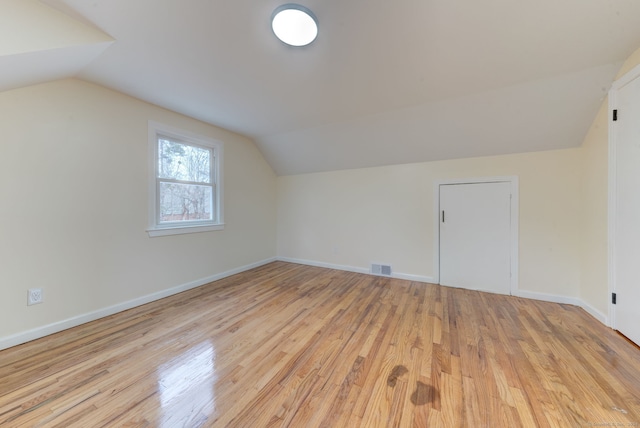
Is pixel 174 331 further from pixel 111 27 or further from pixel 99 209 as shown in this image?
pixel 111 27

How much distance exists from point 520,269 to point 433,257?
95 centimetres

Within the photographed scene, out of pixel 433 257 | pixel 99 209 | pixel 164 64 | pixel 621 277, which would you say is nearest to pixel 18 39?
pixel 164 64

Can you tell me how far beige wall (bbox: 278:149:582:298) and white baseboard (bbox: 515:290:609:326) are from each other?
0.04 meters

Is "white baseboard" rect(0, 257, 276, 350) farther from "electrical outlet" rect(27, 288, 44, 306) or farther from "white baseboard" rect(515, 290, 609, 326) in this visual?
"white baseboard" rect(515, 290, 609, 326)

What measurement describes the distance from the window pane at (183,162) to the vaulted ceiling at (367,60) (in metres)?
0.46

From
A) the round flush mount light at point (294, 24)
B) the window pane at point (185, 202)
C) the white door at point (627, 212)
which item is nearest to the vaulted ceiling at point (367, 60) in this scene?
the round flush mount light at point (294, 24)

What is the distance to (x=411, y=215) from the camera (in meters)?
3.37

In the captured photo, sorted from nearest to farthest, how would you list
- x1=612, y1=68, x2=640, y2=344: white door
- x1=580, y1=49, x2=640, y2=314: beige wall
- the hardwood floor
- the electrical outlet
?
the hardwood floor < x1=612, y1=68, x2=640, y2=344: white door < the electrical outlet < x1=580, y1=49, x2=640, y2=314: beige wall

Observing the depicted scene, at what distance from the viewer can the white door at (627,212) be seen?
1725 millimetres

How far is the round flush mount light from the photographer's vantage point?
1.49 m

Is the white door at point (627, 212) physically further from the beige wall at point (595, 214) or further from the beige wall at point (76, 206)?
the beige wall at point (76, 206)

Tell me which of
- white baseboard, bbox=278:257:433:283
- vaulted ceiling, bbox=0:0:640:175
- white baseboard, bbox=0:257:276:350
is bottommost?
white baseboard, bbox=0:257:276:350

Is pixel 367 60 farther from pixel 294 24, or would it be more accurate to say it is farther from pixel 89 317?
pixel 89 317

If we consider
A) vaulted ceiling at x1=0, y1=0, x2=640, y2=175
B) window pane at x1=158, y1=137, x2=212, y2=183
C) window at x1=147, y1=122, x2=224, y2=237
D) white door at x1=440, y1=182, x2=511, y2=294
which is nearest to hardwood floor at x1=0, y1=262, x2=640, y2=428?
white door at x1=440, y1=182, x2=511, y2=294
